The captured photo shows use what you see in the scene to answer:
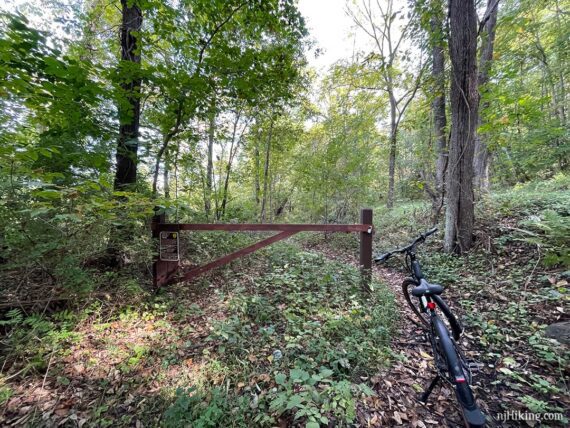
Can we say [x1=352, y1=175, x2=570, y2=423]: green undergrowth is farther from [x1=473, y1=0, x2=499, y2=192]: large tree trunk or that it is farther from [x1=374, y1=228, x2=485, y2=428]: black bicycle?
[x1=473, y1=0, x2=499, y2=192]: large tree trunk

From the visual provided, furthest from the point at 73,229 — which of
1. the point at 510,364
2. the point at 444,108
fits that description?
→ the point at 444,108

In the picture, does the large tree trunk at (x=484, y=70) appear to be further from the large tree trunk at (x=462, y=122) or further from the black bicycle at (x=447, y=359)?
the black bicycle at (x=447, y=359)

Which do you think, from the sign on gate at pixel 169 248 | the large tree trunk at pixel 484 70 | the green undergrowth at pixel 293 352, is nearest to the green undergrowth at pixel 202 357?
the green undergrowth at pixel 293 352

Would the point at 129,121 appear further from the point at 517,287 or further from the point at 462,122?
the point at 517,287

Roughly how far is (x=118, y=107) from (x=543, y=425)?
231 inches

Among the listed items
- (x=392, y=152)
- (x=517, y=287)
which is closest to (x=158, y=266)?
(x=517, y=287)

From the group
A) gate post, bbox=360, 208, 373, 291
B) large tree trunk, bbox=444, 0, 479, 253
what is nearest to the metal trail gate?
gate post, bbox=360, 208, 373, 291

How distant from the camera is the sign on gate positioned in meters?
3.58

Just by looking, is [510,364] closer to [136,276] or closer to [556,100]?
[136,276]

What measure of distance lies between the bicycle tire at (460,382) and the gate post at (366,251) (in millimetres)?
1610

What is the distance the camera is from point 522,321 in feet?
8.91

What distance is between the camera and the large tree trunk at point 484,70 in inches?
212

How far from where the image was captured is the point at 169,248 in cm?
360

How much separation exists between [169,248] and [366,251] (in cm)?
306
